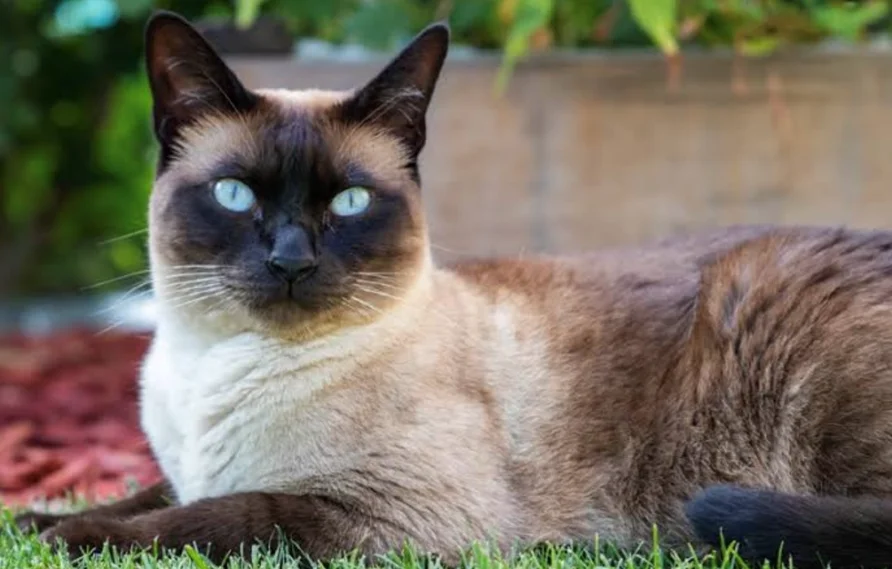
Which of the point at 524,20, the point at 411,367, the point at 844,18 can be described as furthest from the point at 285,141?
the point at 844,18

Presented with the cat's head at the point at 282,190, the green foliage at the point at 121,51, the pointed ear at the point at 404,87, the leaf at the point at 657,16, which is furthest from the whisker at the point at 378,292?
the leaf at the point at 657,16

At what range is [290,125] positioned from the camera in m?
2.43

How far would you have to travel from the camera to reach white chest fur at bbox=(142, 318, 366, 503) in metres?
2.33

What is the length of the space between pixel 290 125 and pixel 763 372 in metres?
Answer: 1.01

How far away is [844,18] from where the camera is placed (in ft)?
13.2

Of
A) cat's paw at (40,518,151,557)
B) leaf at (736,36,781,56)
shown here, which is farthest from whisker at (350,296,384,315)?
leaf at (736,36,781,56)

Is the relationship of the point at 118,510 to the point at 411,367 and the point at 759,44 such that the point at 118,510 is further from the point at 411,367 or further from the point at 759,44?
the point at 759,44

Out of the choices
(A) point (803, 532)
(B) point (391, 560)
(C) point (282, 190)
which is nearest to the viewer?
(A) point (803, 532)

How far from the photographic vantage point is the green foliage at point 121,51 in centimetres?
412

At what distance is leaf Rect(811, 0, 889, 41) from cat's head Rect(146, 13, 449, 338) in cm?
190

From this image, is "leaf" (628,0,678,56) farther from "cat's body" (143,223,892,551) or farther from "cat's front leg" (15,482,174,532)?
"cat's front leg" (15,482,174,532)

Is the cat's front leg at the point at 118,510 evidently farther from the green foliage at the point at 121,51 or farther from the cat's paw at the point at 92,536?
the green foliage at the point at 121,51

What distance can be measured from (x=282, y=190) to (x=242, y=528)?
1.99ft

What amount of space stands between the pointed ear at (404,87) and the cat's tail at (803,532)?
1.00 m
